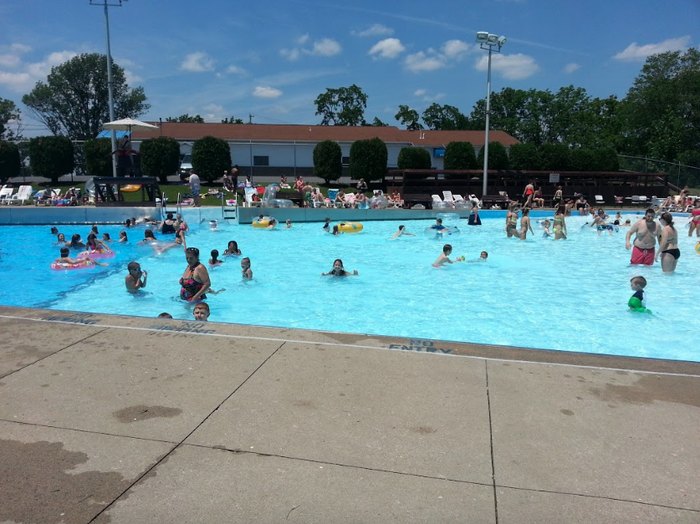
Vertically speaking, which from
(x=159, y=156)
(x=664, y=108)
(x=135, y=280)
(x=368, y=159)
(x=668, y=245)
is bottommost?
(x=135, y=280)

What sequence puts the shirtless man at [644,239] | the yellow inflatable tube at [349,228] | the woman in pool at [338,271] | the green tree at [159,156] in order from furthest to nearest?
the green tree at [159,156] < the yellow inflatable tube at [349,228] < the shirtless man at [644,239] < the woman in pool at [338,271]

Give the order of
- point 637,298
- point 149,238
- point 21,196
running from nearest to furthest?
point 637,298, point 149,238, point 21,196

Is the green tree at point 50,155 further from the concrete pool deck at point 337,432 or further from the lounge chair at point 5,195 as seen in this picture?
the concrete pool deck at point 337,432

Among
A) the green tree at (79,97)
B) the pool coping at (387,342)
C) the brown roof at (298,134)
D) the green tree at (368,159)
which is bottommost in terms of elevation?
the pool coping at (387,342)

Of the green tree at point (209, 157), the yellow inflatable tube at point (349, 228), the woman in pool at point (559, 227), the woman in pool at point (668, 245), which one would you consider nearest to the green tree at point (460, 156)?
the green tree at point (209, 157)

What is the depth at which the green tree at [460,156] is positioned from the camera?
34781mm

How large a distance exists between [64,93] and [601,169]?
56510 mm

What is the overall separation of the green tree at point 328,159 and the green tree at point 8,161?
1992 centimetres

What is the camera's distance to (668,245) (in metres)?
12.8

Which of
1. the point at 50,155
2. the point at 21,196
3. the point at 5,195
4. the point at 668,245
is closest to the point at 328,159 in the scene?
the point at 21,196

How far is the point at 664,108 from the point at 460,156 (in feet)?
109

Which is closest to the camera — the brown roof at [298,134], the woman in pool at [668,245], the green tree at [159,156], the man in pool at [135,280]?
the man in pool at [135,280]

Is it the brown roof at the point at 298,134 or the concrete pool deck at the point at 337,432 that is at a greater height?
the brown roof at the point at 298,134

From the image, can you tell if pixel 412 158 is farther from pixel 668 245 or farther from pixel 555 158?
pixel 668 245
